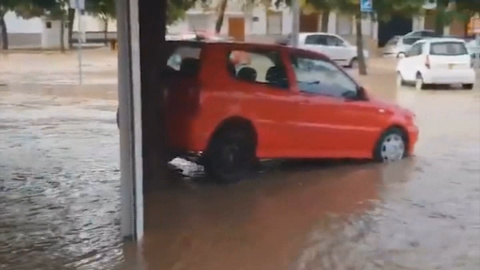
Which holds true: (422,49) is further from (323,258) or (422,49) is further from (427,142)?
(323,258)

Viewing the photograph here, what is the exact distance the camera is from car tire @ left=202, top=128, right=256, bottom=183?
36.3 feet

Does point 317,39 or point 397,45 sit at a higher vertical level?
point 317,39

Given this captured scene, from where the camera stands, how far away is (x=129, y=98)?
27.0 feet

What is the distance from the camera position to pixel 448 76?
88.2ft

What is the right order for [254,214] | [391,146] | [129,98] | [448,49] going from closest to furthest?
[129,98]
[254,214]
[391,146]
[448,49]

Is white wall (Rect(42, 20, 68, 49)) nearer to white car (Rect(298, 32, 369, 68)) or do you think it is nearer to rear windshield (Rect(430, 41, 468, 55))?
white car (Rect(298, 32, 369, 68))

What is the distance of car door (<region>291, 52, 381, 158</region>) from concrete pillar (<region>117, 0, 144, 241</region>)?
150 inches

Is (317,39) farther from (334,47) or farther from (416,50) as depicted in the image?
(416,50)

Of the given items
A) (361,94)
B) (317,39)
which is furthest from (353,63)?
(361,94)

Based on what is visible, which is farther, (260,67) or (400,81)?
(400,81)

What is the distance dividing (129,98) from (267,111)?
11.1 ft

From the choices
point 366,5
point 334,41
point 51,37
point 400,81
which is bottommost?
point 400,81

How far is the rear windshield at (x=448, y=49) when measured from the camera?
27234 millimetres

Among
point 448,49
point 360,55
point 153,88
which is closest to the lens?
point 153,88
